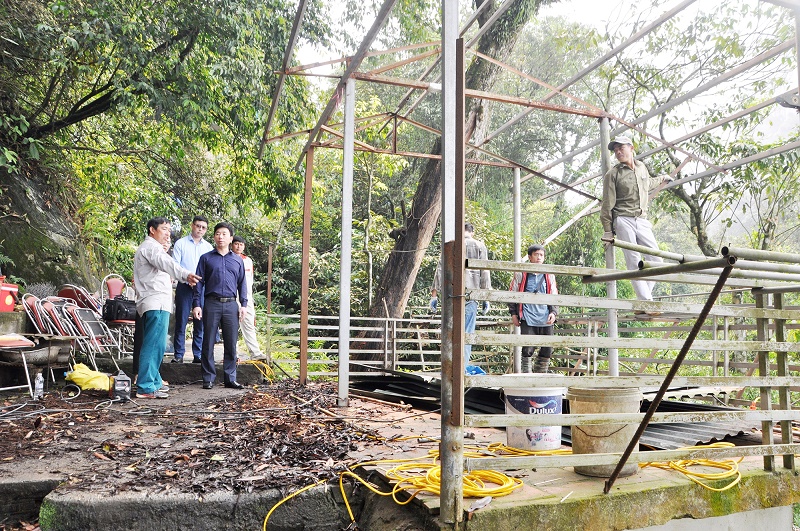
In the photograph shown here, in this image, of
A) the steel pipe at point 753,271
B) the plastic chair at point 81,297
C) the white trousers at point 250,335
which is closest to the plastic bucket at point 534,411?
the steel pipe at point 753,271

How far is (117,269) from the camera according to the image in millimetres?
13086

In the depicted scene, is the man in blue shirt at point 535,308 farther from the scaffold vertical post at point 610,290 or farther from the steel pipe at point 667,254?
the steel pipe at point 667,254

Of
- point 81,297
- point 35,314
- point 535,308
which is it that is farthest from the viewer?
point 81,297

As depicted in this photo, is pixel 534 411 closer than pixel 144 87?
Yes

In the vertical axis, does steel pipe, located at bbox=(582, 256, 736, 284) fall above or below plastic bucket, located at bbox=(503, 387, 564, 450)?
above

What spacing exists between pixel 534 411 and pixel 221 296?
4460 mm

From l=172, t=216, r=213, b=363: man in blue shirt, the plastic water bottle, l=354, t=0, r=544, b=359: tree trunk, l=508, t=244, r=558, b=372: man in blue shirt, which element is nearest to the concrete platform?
the plastic water bottle

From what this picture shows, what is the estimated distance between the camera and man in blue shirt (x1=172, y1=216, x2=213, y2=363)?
758cm

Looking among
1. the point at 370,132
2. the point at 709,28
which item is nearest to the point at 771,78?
the point at 709,28

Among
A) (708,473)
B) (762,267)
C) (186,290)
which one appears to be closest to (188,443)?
(708,473)

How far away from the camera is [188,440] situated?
4.11 m

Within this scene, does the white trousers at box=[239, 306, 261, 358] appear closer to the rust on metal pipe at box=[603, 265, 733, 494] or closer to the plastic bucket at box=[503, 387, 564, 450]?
the plastic bucket at box=[503, 387, 564, 450]

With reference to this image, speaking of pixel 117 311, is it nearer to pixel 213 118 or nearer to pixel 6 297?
pixel 6 297

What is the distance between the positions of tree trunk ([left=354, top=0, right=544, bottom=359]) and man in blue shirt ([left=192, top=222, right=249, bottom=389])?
406 cm
